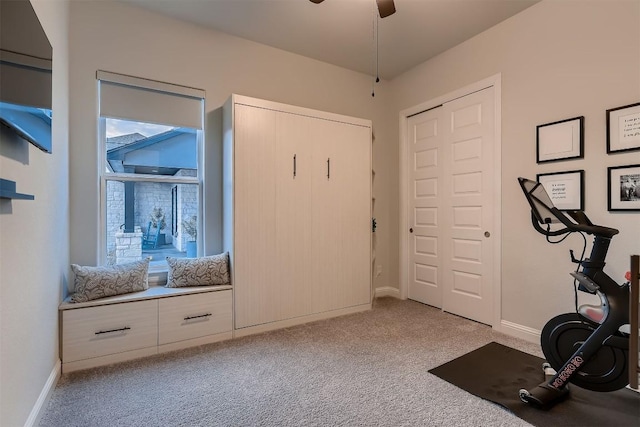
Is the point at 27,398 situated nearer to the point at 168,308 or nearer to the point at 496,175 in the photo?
the point at 168,308

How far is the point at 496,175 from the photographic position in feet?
9.80

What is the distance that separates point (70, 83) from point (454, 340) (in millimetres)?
3914

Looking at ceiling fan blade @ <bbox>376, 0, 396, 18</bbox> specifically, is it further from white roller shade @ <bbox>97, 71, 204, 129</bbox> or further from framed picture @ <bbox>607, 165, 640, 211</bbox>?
framed picture @ <bbox>607, 165, 640, 211</bbox>

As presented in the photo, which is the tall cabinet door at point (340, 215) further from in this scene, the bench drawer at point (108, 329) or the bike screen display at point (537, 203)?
the bike screen display at point (537, 203)

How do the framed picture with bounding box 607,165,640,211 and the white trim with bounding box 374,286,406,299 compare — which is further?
the white trim with bounding box 374,286,406,299

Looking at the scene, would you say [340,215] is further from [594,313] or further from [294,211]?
[594,313]

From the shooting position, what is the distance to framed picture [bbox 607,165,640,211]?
2.13 meters

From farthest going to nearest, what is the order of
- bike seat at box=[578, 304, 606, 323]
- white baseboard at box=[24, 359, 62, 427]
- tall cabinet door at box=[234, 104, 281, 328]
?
1. tall cabinet door at box=[234, 104, 281, 328]
2. bike seat at box=[578, 304, 606, 323]
3. white baseboard at box=[24, 359, 62, 427]

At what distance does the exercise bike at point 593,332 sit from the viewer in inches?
67.7

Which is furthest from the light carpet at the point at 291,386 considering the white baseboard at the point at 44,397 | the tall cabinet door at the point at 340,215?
the tall cabinet door at the point at 340,215

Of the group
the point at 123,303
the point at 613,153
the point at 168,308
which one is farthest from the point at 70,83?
the point at 613,153

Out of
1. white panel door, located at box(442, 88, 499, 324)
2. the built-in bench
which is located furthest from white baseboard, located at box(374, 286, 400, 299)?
the built-in bench

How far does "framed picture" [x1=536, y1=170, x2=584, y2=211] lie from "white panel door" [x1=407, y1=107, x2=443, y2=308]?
1.14 meters

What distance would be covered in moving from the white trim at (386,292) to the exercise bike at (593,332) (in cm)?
227
